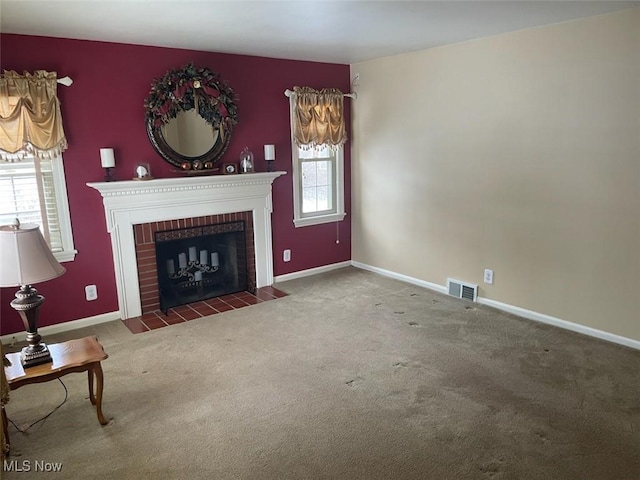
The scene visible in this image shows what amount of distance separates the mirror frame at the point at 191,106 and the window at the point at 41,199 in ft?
2.77

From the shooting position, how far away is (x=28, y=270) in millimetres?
2334

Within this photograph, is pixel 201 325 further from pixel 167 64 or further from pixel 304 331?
pixel 167 64

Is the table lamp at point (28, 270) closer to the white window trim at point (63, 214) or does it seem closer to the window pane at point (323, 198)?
the white window trim at point (63, 214)

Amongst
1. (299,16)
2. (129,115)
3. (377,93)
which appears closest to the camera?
(299,16)

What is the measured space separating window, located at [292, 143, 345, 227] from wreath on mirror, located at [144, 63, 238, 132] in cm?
93

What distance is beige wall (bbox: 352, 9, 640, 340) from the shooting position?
336 centimetres

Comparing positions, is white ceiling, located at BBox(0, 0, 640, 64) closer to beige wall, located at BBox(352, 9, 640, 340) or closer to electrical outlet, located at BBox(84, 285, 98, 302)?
beige wall, located at BBox(352, 9, 640, 340)

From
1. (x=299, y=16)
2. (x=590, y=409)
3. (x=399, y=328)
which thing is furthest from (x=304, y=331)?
(x=299, y=16)

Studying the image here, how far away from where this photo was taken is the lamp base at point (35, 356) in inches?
95.8

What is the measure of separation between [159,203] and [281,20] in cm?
194

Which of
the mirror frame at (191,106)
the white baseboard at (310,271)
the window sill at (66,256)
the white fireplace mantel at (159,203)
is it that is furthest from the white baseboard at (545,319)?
the window sill at (66,256)

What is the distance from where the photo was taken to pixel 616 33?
3.23 metres

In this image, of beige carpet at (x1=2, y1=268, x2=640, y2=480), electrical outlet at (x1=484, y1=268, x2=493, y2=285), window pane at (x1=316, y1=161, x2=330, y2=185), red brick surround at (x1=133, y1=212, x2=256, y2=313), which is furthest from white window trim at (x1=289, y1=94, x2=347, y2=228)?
electrical outlet at (x1=484, y1=268, x2=493, y2=285)

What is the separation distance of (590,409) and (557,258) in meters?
1.43
